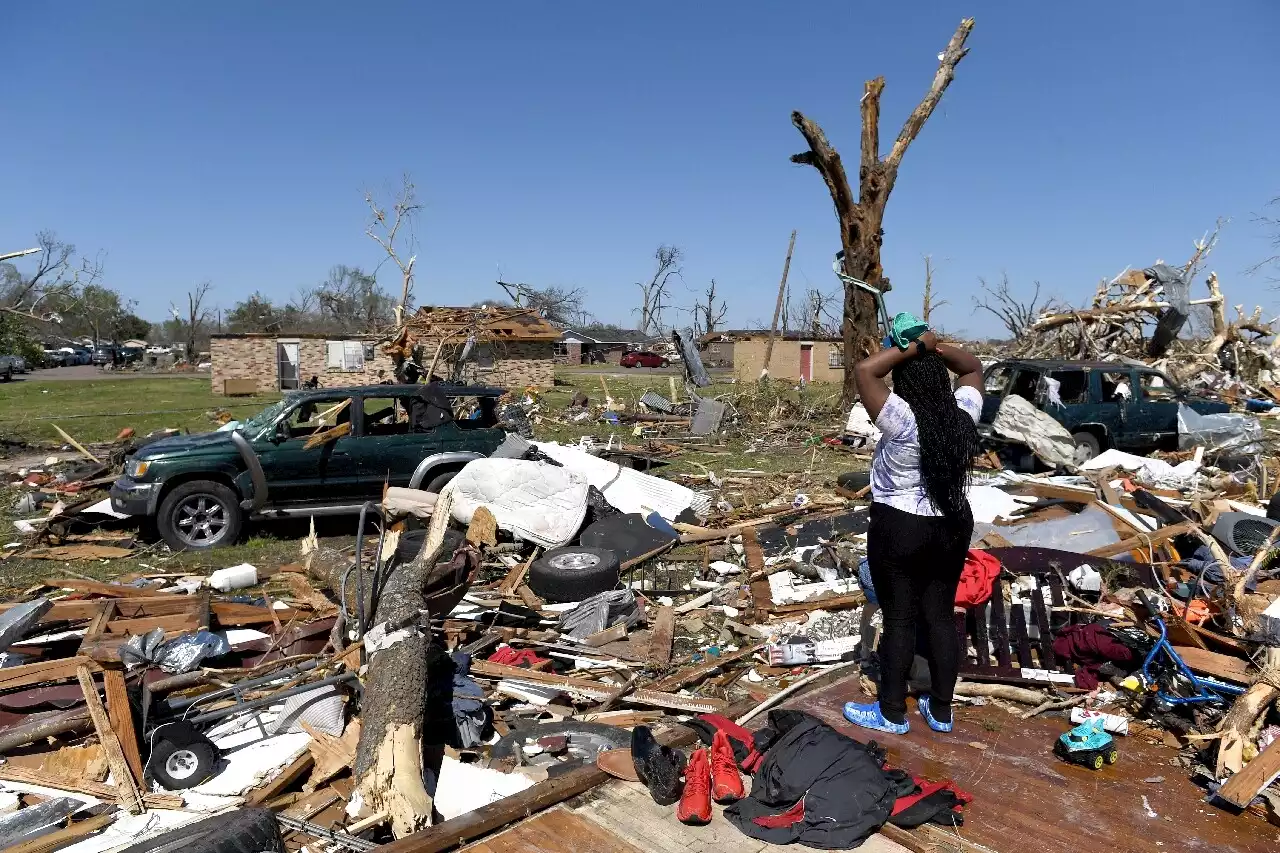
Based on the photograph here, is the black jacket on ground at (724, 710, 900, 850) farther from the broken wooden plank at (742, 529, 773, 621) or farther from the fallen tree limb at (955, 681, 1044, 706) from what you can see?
the broken wooden plank at (742, 529, 773, 621)

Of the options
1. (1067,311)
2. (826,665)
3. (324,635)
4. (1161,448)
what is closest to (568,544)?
(324,635)

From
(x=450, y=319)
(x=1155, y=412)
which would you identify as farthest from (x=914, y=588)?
(x=450, y=319)

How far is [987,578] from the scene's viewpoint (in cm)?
484

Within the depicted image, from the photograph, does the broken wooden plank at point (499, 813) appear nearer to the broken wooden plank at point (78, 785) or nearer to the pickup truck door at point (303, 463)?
the broken wooden plank at point (78, 785)

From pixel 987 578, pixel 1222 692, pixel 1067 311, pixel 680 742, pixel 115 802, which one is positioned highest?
pixel 1067 311

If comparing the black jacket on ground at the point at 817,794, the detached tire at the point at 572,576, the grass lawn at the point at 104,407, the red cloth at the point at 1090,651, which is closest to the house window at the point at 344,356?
the grass lawn at the point at 104,407

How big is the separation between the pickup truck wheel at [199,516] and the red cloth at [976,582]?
24.7 feet

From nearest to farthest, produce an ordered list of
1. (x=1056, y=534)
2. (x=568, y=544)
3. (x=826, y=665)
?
(x=826, y=665), (x=1056, y=534), (x=568, y=544)

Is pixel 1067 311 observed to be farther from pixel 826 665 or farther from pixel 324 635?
pixel 324 635

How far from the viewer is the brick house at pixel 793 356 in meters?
37.4

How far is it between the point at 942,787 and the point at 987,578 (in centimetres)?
174

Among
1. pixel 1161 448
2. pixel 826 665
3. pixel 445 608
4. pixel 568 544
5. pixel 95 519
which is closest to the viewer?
pixel 445 608

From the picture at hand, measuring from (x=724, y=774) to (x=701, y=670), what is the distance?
1.83 meters

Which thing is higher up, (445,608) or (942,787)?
(445,608)
